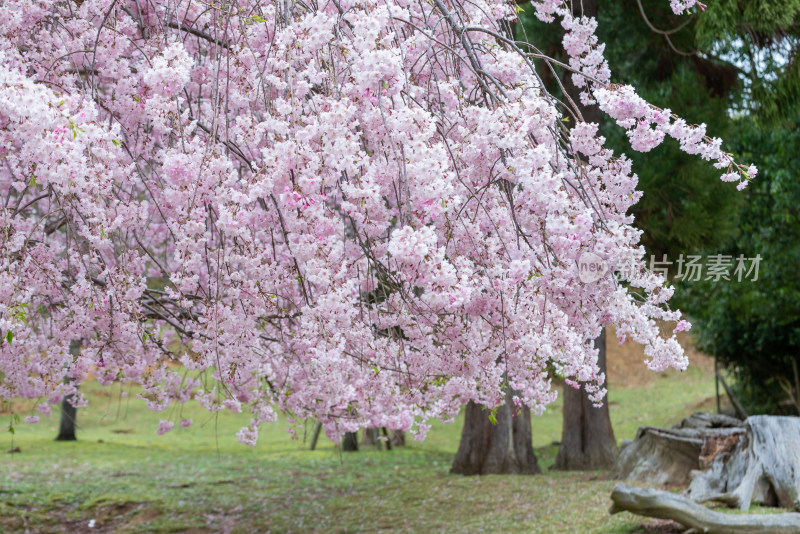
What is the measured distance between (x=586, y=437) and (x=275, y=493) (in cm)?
411

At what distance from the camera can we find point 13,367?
4.36 metres

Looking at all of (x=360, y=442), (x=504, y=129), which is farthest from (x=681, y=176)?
(x=360, y=442)

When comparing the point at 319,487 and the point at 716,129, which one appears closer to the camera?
the point at 716,129

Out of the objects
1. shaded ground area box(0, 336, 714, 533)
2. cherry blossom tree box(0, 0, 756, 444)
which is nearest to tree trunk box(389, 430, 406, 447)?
shaded ground area box(0, 336, 714, 533)

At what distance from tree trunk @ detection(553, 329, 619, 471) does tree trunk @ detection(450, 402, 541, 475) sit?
57 cm

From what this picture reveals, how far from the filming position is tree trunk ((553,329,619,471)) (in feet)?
32.6

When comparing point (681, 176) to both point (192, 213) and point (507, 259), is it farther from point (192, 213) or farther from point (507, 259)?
point (192, 213)

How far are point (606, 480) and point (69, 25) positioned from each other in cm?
731

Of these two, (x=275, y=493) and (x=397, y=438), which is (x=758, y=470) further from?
(x=397, y=438)

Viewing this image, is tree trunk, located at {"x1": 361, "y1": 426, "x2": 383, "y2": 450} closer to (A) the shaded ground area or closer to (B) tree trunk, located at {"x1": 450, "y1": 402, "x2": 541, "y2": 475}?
(A) the shaded ground area

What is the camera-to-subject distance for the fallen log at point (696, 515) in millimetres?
5172

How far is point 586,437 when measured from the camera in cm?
1005

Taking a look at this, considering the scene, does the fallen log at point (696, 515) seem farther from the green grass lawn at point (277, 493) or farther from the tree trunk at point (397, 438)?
the tree trunk at point (397, 438)

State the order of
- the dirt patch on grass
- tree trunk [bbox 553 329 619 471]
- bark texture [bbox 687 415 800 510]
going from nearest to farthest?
bark texture [bbox 687 415 800 510]
tree trunk [bbox 553 329 619 471]
the dirt patch on grass
